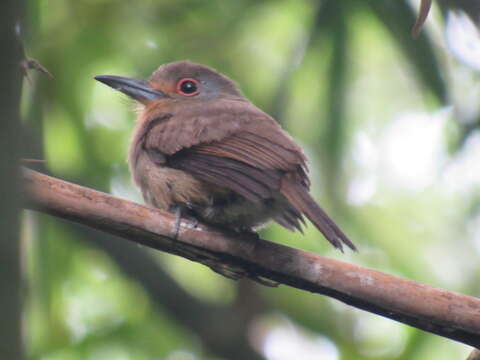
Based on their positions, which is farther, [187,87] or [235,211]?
[187,87]

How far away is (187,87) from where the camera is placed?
A: 4156mm

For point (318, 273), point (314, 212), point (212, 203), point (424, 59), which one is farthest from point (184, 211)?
point (424, 59)

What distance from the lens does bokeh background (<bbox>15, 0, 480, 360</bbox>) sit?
4191 mm

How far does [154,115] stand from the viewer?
3.72 m

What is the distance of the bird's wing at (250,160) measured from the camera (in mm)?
2717

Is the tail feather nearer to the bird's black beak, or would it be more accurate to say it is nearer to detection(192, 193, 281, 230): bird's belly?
detection(192, 193, 281, 230): bird's belly

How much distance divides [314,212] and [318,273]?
46 cm

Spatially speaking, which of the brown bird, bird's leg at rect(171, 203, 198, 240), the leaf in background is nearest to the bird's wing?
the brown bird

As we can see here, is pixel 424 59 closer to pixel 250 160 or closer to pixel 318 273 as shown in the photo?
pixel 250 160

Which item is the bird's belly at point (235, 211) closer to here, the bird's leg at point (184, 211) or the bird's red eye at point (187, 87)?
the bird's leg at point (184, 211)

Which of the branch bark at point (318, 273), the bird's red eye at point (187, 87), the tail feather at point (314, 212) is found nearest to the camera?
the branch bark at point (318, 273)

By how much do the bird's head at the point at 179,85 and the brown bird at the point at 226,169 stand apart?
0.48 metres

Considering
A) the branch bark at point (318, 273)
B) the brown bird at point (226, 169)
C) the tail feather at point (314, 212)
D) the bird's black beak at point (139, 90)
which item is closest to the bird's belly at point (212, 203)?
the brown bird at point (226, 169)

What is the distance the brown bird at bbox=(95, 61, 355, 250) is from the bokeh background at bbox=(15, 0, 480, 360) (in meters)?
0.77
